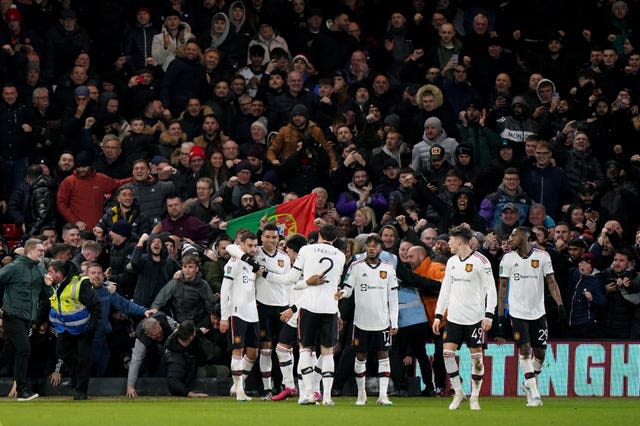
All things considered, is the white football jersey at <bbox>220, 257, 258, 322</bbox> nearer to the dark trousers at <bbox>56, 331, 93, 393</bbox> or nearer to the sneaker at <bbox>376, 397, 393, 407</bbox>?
the dark trousers at <bbox>56, 331, 93, 393</bbox>

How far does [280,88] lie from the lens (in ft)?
91.2

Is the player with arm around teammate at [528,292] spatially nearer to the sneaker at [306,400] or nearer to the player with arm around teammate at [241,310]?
the sneaker at [306,400]

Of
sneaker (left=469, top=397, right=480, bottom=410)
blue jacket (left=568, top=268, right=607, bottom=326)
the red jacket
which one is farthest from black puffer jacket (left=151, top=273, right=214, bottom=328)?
blue jacket (left=568, top=268, right=607, bottom=326)

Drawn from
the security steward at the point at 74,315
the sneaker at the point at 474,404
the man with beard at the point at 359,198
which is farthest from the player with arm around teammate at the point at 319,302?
the man with beard at the point at 359,198

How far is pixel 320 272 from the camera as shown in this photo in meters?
19.9

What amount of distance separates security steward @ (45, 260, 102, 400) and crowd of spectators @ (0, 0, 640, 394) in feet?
2.73

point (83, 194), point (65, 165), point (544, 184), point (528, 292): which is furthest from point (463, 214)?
point (65, 165)

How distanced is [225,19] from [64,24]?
311cm

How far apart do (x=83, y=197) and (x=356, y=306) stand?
265 inches

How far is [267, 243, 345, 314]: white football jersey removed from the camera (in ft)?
65.2

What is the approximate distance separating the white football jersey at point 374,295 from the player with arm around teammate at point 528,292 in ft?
5.63

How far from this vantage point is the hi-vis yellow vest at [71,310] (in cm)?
2148

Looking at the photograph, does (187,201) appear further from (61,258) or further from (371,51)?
(371,51)

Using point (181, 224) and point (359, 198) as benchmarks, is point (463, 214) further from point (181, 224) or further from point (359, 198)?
point (181, 224)
